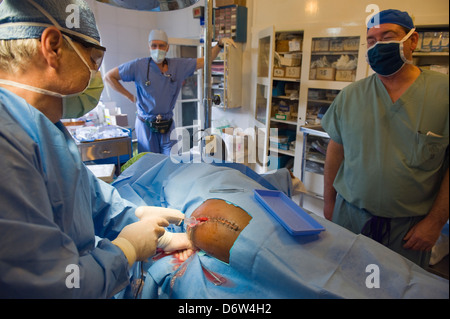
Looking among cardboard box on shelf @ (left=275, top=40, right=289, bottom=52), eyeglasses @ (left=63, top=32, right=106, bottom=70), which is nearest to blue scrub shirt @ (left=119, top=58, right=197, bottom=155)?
cardboard box on shelf @ (left=275, top=40, right=289, bottom=52)

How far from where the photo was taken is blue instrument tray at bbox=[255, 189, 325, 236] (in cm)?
89

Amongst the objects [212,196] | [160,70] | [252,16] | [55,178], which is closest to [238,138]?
[212,196]

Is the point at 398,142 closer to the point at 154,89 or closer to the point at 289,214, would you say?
the point at 289,214

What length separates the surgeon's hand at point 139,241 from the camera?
923 millimetres

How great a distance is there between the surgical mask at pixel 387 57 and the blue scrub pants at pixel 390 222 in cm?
37


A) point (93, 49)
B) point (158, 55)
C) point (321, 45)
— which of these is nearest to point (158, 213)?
point (93, 49)

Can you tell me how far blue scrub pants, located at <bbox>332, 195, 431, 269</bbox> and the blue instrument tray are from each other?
0.55 feet

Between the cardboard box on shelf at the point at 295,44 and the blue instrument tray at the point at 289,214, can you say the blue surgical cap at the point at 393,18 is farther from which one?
the cardboard box on shelf at the point at 295,44

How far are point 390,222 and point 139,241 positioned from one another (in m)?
0.80

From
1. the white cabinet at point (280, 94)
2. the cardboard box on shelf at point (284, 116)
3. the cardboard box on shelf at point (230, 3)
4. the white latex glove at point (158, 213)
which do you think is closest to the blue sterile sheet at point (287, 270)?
the white latex glove at point (158, 213)

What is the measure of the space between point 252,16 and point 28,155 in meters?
3.57
